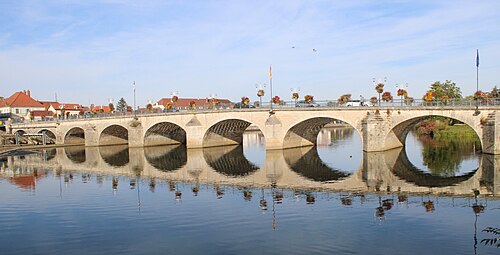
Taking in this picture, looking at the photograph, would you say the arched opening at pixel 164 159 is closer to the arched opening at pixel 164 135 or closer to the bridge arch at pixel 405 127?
the arched opening at pixel 164 135

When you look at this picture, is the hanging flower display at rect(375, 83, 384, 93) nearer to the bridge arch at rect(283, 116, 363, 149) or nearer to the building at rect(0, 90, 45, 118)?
the bridge arch at rect(283, 116, 363, 149)

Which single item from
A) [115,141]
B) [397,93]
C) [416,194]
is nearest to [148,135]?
[115,141]

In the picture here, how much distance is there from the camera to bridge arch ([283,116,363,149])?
5819cm

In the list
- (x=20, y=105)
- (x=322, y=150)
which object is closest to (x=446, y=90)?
(x=322, y=150)

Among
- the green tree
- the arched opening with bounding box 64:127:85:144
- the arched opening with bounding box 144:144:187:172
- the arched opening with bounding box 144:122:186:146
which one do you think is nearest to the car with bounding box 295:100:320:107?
the arched opening with bounding box 144:144:187:172

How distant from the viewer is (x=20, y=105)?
436 feet

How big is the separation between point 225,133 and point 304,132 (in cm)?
1416

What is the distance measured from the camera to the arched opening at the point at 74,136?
284 ft

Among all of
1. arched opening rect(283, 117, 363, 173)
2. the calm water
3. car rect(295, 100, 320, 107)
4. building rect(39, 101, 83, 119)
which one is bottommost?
the calm water

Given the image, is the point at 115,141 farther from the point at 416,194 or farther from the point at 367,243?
the point at 367,243

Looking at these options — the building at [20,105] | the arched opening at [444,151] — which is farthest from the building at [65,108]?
the arched opening at [444,151]

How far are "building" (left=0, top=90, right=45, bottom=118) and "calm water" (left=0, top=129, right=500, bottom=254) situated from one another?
93.1 metres

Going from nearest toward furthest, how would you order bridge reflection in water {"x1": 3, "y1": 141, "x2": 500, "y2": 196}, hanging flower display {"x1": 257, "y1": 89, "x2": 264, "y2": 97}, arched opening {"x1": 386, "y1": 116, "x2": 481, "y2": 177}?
bridge reflection in water {"x1": 3, "y1": 141, "x2": 500, "y2": 196}, arched opening {"x1": 386, "y1": 116, "x2": 481, "y2": 177}, hanging flower display {"x1": 257, "y1": 89, "x2": 264, "y2": 97}

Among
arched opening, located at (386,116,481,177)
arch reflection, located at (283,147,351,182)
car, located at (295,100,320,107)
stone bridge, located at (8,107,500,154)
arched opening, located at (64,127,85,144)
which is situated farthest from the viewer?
arched opening, located at (64,127,85,144)
